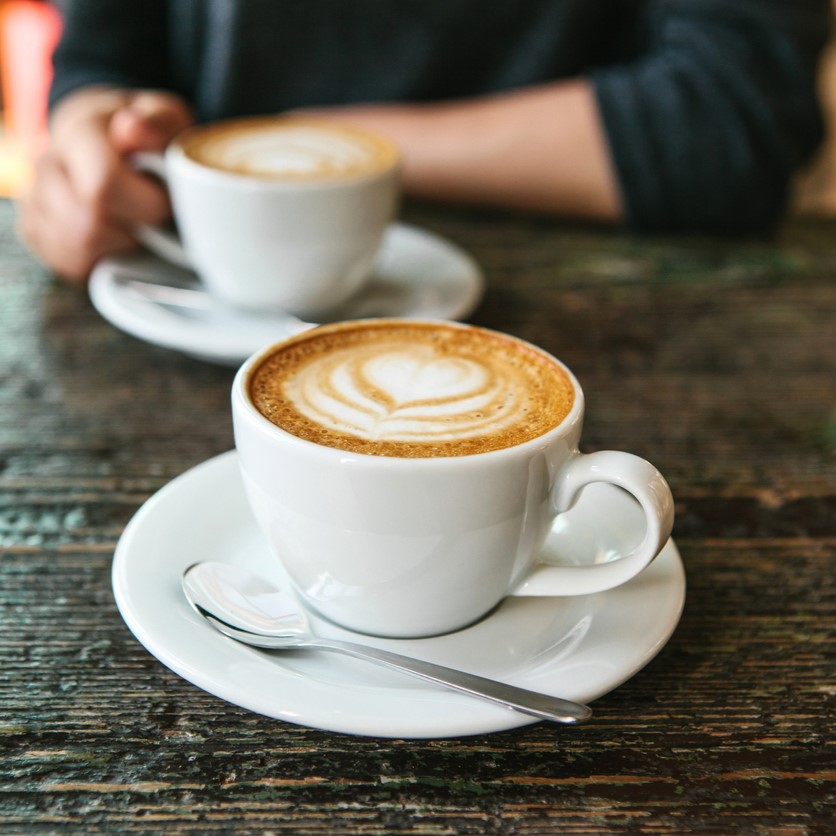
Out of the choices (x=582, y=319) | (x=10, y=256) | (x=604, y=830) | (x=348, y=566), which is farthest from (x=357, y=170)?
(x=604, y=830)

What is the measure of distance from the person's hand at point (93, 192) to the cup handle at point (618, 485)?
2.26 feet

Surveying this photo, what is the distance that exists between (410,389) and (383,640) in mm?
138

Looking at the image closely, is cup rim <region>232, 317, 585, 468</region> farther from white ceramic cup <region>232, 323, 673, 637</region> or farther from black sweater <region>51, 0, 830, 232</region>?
black sweater <region>51, 0, 830, 232</region>

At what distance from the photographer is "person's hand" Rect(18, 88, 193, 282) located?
38.4 inches

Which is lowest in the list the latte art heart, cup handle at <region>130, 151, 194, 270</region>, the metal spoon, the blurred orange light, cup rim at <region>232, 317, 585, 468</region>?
the blurred orange light

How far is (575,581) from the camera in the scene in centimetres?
48

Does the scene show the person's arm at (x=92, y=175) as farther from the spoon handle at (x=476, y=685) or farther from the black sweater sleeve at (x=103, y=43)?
the spoon handle at (x=476, y=685)

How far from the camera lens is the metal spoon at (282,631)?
394 millimetres

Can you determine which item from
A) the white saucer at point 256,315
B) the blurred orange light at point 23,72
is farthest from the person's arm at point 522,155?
the blurred orange light at point 23,72

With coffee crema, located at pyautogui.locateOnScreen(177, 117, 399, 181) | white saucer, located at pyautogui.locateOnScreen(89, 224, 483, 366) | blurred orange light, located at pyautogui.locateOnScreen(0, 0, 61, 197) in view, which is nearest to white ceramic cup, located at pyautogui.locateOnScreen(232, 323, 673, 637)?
white saucer, located at pyautogui.locateOnScreen(89, 224, 483, 366)

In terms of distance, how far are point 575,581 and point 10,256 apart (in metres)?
0.85

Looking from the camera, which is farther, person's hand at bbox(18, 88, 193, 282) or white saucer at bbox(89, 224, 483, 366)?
person's hand at bbox(18, 88, 193, 282)

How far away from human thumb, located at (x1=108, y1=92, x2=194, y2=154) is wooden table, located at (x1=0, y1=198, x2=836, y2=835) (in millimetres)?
195

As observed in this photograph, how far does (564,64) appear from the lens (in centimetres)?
150
